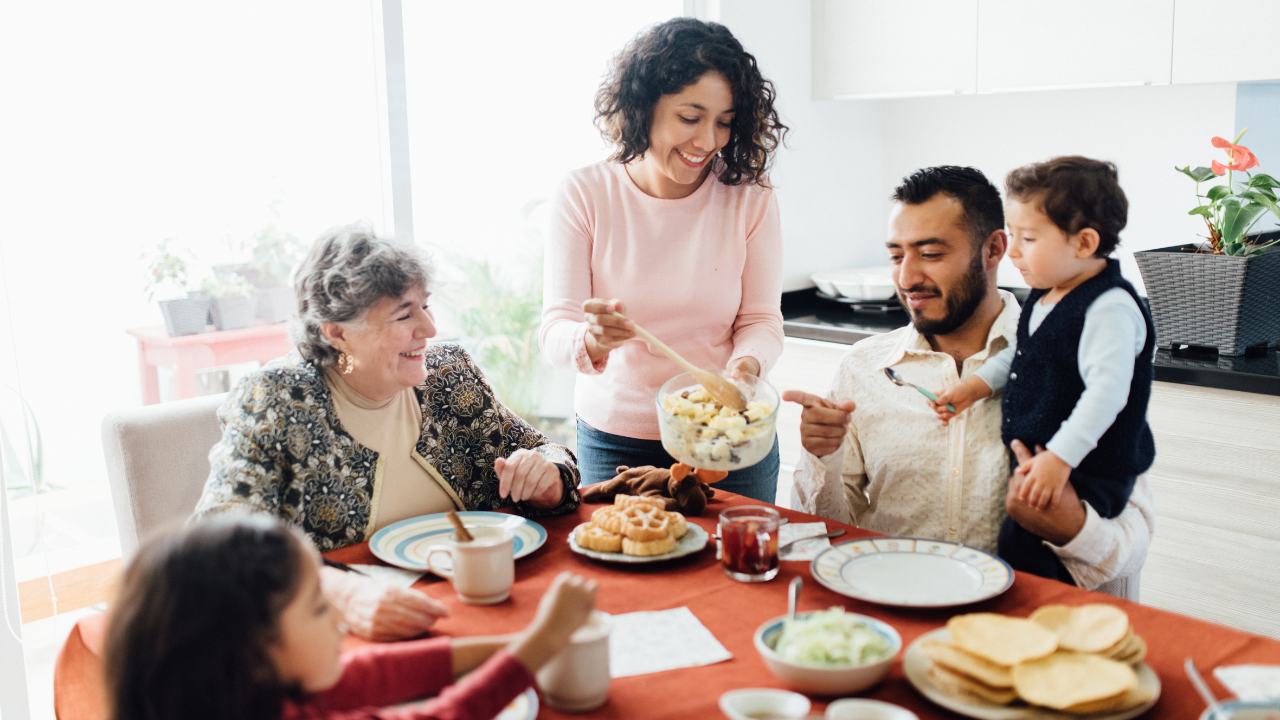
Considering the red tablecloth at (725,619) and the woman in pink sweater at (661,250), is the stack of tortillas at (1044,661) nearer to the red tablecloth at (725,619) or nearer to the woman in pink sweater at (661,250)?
the red tablecloth at (725,619)

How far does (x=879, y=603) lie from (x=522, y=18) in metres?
2.33

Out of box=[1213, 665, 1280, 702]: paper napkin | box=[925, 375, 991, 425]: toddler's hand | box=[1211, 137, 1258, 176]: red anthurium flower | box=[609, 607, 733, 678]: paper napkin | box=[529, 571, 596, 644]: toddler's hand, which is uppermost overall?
box=[1211, 137, 1258, 176]: red anthurium flower

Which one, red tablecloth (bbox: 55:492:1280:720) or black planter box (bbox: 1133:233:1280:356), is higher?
black planter box (bbox: 1133:233:1280:356)

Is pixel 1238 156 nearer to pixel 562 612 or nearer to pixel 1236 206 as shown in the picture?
pixel 1236 206

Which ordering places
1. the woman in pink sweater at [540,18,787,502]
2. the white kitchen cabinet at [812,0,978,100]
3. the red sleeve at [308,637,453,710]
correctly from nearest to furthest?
1. the red sleeve at [308,637,453,710]
2. the woman in pink sweater at [540,18,787,502]
3. the white kitchen cabinet at [812,0,978,100]

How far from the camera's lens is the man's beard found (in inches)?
68.4

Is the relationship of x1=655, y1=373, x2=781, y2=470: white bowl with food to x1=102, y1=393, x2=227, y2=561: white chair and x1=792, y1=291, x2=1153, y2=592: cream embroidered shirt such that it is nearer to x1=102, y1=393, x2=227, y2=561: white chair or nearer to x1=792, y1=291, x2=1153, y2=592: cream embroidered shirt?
x1=792, y1=291, x2=1153, y2=592: cream embroidered shirt

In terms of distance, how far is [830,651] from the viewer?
3.52 ft

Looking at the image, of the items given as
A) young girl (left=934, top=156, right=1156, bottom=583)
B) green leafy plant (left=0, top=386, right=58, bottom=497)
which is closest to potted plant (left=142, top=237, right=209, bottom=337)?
green leafy plant (left=0, top=386, right=58, bottom=497)

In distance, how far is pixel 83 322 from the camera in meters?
2.28

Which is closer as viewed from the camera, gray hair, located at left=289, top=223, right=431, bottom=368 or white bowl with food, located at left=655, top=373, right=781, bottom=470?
white bowl with food, located at left=655, top=373, right=781, bottom=470

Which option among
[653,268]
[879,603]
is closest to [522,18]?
[653,268]

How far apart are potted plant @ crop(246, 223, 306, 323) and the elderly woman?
0.94 meters

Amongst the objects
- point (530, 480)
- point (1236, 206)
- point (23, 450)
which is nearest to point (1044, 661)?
point (530, 480)
